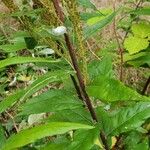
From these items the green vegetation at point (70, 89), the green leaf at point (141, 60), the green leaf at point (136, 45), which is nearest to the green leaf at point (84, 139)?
the green vegetation at point (70, 89)

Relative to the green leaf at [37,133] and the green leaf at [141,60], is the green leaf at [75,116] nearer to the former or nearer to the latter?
the green leaf at [37,133]

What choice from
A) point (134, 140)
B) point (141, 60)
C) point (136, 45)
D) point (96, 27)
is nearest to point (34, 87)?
point (96, 27)

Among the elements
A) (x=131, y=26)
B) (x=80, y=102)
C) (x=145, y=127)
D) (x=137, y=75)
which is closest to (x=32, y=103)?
(x=80, y=102)

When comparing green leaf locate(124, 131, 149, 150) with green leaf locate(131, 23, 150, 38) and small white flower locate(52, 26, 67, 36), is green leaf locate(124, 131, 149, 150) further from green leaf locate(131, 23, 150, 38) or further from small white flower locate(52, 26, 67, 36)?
small white flower locate(52, 26, 67, 36)

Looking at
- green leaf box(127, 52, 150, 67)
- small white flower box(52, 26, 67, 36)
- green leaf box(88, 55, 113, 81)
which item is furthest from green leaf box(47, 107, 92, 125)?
green leaf box(127, 52, 150, 67)

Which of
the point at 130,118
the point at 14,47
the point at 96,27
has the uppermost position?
the point at 96,27

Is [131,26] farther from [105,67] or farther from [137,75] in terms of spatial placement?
[137,75]

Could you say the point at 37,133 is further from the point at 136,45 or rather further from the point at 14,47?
the point at 136,45
